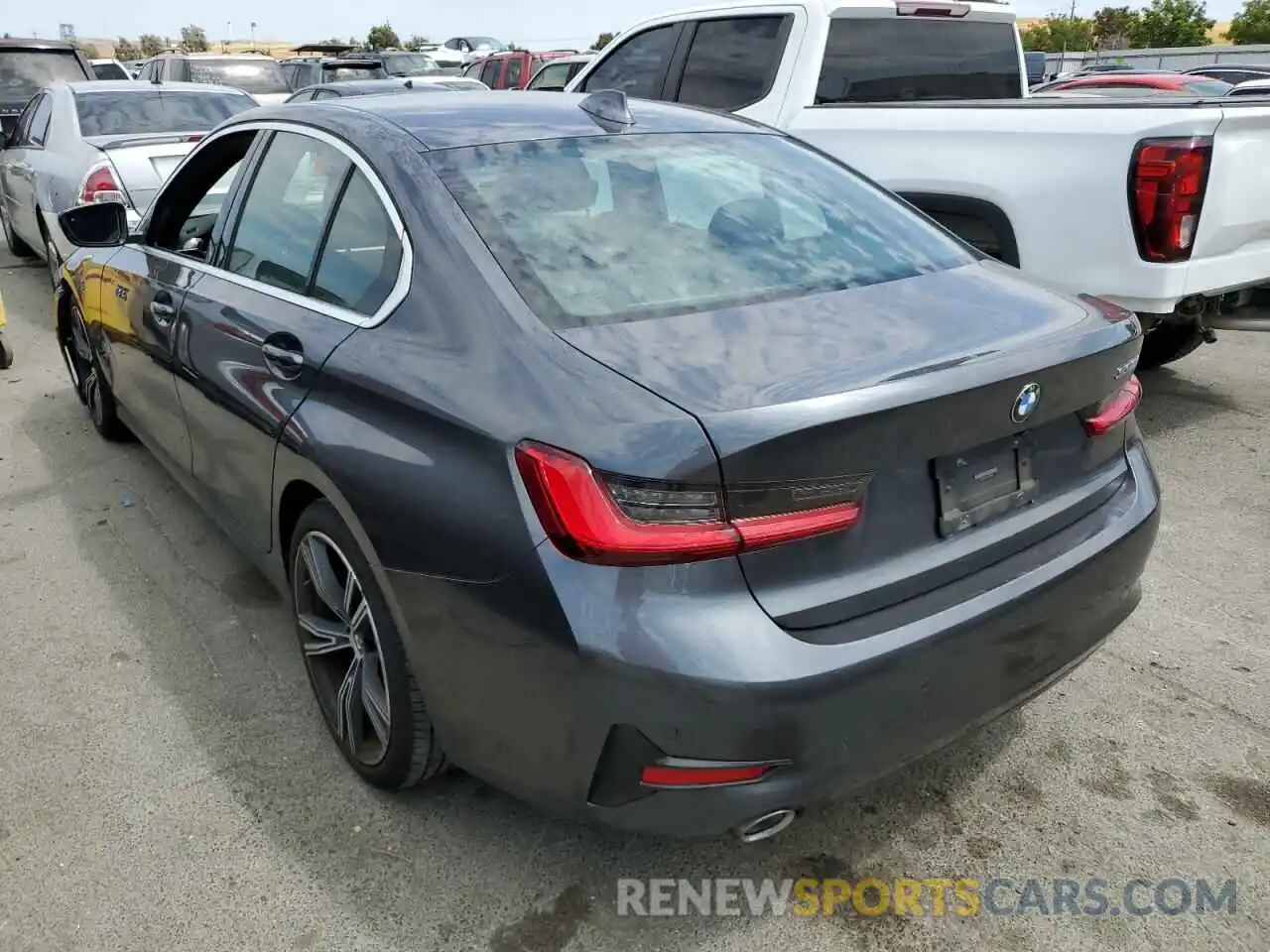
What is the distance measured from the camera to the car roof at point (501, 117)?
2.78m

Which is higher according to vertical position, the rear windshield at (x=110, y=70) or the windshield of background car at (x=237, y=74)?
the windshield of background car at (x=237, y=74)

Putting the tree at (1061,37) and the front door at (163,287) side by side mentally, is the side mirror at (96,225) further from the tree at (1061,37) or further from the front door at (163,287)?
the tree at (1061,37)

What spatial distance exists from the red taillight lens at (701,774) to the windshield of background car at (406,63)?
1922cm

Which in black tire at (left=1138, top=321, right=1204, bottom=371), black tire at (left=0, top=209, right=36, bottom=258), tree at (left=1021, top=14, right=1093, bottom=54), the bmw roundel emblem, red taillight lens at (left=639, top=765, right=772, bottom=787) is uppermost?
the bmw roundel emblem

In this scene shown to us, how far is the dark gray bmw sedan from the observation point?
1904mm

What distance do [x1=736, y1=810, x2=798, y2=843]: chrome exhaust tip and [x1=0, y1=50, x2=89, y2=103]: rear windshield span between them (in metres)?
13.9

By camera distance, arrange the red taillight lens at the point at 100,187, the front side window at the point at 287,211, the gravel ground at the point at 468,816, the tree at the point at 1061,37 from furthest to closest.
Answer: the tree at the point at 1061,37, the red taillight lens at the point at 100,187, the front side window at the point at 287,211, the gravel ground at the point at 468,816

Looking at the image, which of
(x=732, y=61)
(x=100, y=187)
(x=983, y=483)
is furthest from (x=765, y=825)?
(x=100, y=187)

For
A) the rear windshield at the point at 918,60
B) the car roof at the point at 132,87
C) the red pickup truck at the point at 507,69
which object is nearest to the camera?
the rear windshield at the point at 918,60

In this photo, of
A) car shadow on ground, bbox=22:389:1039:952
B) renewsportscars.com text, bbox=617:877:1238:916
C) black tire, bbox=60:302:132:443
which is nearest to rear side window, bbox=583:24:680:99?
black tire, bbox=60:302:132:443

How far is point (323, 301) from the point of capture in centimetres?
275

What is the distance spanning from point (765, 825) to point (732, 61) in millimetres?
5267

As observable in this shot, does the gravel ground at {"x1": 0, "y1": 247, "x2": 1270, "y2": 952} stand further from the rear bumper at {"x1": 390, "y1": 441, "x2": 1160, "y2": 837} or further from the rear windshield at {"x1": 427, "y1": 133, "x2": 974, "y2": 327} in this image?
the rear windshield at {"x1": 427, "y1": 133, "x2": 974, "y2": 327}

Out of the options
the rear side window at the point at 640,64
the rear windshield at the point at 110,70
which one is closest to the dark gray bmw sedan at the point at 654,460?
the rear side window at the point at 640,64
